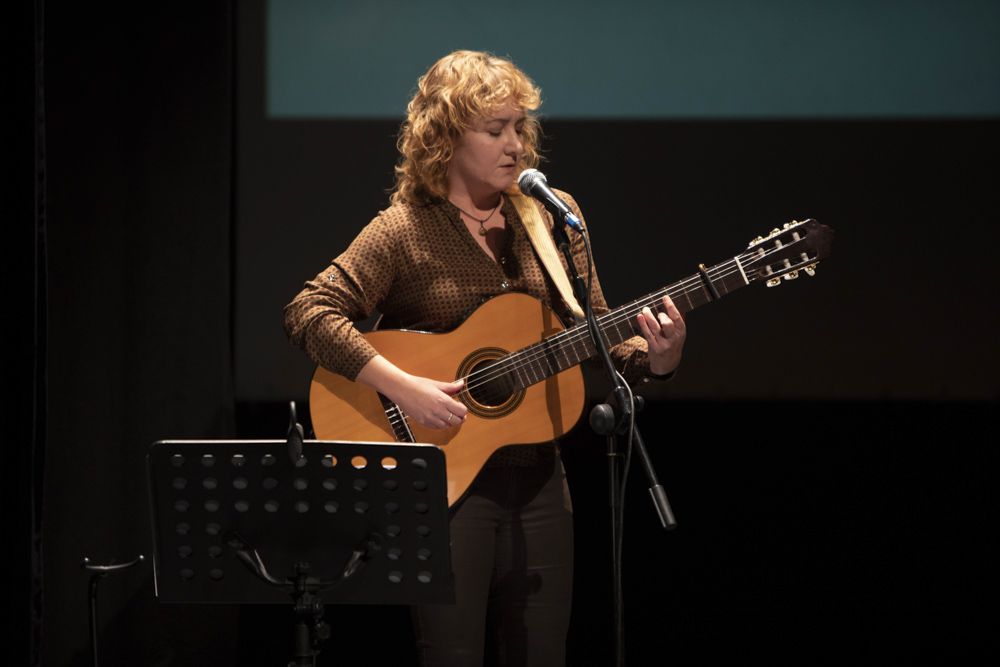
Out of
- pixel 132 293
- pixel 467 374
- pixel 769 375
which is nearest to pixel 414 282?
pixel 467 374

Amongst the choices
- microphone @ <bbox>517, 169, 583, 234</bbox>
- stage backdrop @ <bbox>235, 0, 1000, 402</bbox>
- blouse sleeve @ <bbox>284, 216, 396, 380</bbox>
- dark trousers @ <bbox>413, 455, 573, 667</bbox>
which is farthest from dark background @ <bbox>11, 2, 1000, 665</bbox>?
microphone @ <bbox>517, 169, 583, 234</bbox>

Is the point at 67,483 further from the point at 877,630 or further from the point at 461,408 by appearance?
the point at 877,630

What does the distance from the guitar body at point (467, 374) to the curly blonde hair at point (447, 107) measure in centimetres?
32

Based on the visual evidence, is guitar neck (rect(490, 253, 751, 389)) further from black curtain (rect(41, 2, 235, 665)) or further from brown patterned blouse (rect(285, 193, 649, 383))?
black curtain (rect(41, 2, 235, 665))

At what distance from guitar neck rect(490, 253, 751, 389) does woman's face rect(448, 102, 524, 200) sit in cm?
38

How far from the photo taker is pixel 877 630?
3.59 metres

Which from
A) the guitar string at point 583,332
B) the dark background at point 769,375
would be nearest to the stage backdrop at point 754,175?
the dark background at point 769,375

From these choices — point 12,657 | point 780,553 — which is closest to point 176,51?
point 12,657

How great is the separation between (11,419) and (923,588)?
2880mm

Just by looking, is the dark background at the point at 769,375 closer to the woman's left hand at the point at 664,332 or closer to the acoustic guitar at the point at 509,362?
the acoustic guitar at the point at 509,362

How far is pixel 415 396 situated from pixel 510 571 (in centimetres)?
43

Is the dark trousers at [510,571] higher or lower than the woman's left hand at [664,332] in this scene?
lower

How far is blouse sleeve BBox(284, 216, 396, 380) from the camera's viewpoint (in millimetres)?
2367

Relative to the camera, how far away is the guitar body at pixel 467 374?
2.44 meters
